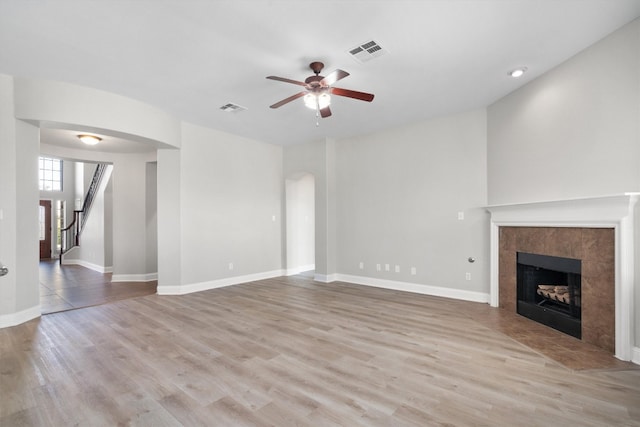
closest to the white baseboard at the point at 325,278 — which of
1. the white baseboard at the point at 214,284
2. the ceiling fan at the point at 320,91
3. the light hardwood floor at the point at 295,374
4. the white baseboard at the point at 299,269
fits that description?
the white baseboard at the point at 299,269

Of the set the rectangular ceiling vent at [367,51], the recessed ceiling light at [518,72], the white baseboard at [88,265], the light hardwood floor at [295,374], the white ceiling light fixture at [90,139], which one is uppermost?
the rectangular ceiling vent at [367,51]

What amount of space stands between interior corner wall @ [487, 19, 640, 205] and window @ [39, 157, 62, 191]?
13.9m

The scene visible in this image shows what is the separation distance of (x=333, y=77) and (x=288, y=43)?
524 millimetres

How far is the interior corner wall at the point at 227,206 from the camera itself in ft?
17.4

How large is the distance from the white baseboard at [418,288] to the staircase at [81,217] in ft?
22.8

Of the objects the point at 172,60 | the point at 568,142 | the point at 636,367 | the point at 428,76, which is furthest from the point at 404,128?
the point at 636,367

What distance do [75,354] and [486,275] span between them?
506cm

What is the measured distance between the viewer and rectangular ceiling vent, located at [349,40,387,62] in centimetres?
292

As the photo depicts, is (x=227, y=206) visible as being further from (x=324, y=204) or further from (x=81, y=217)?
(x=81, y=217)

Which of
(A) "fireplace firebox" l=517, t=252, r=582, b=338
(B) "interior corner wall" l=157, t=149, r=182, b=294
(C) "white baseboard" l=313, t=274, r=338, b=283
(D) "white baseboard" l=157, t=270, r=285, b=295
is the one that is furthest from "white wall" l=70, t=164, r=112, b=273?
(A) "fireplace firebox" l=517, t=252, r=582, b=338

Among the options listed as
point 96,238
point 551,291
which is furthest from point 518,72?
point 96,238

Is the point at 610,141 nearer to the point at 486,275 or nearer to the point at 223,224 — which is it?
the point at 486,275

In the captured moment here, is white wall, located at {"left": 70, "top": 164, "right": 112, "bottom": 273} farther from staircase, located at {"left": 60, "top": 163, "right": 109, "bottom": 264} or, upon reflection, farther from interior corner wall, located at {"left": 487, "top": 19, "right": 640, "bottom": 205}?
interior corner wall, located at {"left": 487, "top": 19, "right": 640, "bottom": 205}

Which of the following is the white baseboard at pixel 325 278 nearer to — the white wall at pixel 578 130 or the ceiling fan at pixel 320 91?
the white wall at pixel 578 130
